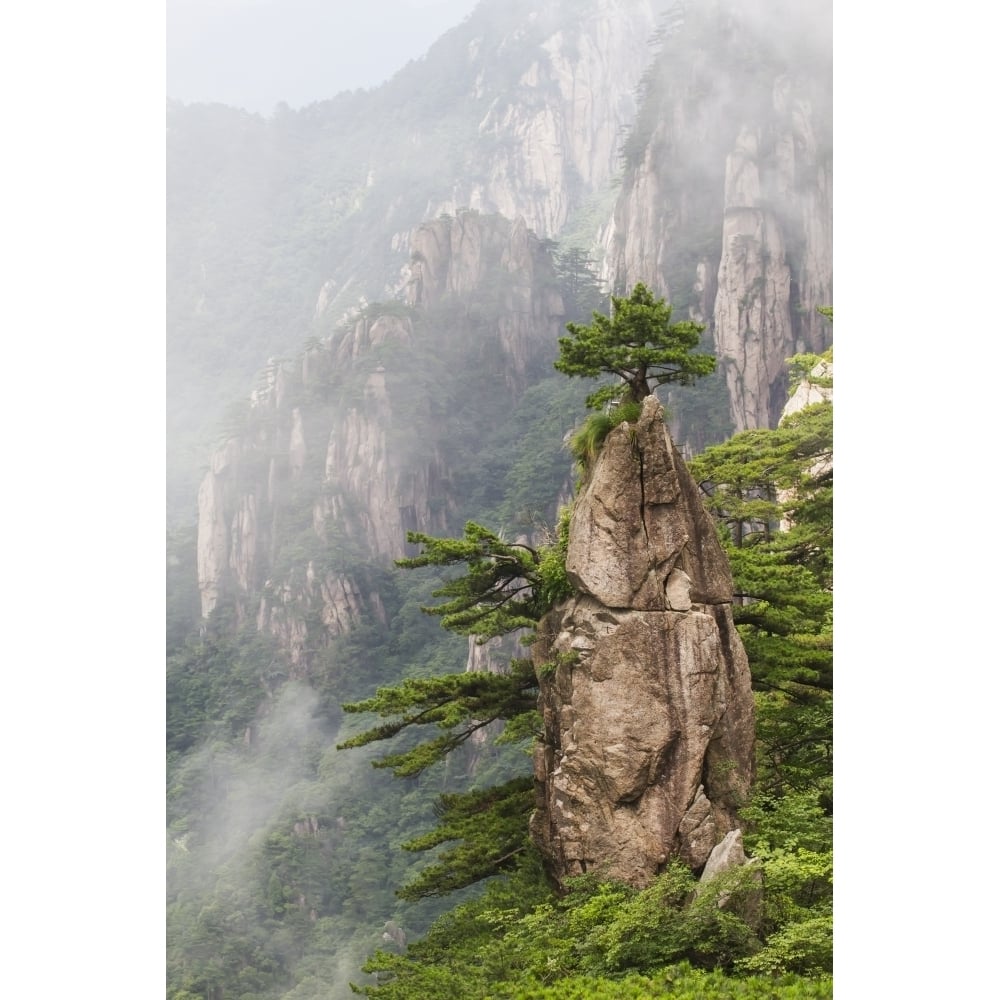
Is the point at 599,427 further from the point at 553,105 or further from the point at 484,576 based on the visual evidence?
the point at 553,105

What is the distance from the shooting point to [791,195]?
44.9ft

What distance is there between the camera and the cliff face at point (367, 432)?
15.0 meters

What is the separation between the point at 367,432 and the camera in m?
15.7

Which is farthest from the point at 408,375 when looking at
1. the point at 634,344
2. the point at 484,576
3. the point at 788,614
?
the point at 634,344

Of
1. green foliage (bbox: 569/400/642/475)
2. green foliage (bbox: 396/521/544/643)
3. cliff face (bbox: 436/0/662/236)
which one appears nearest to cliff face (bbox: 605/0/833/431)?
cliff face (bbox: 436/0/662/236)

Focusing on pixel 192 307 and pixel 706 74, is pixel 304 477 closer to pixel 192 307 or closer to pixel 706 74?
pixel 192 307

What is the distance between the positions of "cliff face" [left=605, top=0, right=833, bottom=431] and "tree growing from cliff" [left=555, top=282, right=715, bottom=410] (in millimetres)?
7018

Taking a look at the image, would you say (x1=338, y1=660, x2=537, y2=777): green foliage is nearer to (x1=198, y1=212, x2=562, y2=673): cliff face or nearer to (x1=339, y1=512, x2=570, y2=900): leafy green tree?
(x1=339, y1=512, x2=570, y2=900): leafy green tree

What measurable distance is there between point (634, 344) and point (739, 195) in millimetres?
8203

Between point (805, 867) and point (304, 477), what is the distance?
36.0 ft

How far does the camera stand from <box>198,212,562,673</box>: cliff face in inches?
590
